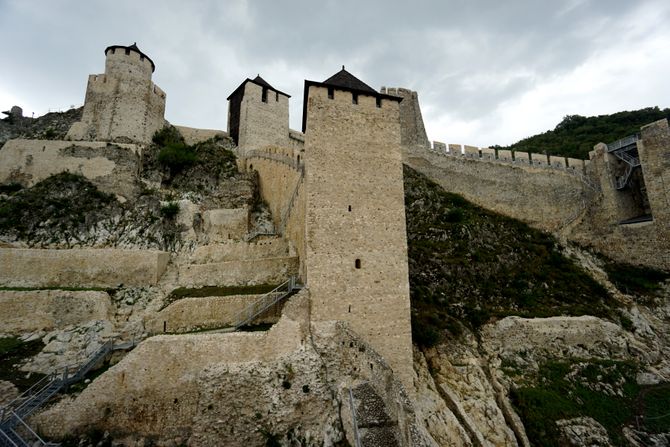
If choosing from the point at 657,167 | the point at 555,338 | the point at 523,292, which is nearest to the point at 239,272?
the point at 523,292

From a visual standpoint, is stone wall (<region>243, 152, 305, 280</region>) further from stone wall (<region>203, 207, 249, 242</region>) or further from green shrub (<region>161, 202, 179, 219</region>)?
green shrub (<region>161, 202, 179, 219</region>)

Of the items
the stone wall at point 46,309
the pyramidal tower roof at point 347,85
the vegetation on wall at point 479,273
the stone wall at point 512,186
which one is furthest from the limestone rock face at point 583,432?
the stone wall at point 46,309

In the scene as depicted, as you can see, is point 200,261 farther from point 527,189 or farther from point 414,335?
point 527,189

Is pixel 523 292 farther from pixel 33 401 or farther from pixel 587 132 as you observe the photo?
pixel 587 132

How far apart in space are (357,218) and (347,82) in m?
6.00

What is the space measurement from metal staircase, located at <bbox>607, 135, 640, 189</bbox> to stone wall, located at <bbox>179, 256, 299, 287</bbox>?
24413 mm

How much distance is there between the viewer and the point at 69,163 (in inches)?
814

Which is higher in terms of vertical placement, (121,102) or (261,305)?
(121,102)

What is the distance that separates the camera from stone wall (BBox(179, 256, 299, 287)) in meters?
15.7

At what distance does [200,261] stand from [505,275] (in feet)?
54.4

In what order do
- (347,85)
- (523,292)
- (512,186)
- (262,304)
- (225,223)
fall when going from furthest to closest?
(512,186) < (523,292) < (225,223) < (347,85) < (262,304)

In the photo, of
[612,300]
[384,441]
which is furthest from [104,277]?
[612,300]

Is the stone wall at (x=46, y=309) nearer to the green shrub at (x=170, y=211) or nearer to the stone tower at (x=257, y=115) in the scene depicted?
the green shrub at (x=170, y=211)

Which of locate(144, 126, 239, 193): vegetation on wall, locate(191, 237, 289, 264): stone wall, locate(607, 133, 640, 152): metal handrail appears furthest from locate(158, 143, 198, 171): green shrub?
locate(607, 133, 640, 152): metal handrail
